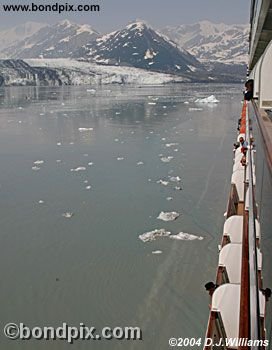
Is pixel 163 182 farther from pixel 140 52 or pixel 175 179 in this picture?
pixel 140 52

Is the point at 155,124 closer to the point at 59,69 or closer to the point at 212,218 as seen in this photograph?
the point at 212,218

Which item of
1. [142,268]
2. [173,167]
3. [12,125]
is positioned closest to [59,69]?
[12,125]

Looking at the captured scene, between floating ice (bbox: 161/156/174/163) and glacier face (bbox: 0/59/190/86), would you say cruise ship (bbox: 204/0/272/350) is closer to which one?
floating ice (bbox: 161/156/174/163)

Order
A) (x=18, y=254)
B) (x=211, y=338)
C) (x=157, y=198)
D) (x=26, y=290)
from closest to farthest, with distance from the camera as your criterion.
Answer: (x=211, y=338) → (x=26, y=290) → (x=18, y=254) → (x=157, y=198)

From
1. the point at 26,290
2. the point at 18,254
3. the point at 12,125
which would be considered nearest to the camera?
the point at 26,290

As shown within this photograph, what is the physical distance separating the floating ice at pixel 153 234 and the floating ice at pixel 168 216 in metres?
0.44

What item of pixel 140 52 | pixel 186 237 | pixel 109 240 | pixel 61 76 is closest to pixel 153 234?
pixel 186 237

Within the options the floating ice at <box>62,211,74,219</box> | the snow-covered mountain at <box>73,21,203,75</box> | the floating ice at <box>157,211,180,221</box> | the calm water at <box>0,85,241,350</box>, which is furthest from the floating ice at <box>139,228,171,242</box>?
the snow-covered mountain at <box>73,21,203,75</box>

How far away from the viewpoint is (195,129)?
16.1 m

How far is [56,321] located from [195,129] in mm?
13059

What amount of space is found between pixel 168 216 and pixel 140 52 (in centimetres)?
15137

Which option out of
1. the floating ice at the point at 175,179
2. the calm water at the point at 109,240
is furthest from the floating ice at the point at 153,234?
the floating ice at the point at 175,179

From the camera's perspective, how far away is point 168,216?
6375 millimetres

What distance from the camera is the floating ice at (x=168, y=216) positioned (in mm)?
6314
